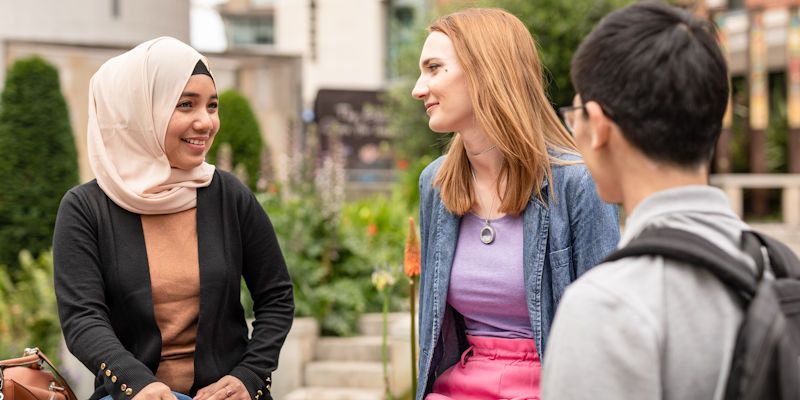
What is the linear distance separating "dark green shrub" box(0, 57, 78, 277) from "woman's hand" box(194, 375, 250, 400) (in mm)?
6969

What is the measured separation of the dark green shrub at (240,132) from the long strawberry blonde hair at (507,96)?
367 inches

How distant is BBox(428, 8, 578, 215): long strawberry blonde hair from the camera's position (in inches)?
102

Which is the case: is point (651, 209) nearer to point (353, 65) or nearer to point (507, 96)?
point (507, 96)

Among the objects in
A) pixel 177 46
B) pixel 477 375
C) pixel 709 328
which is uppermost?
pixel 177 46

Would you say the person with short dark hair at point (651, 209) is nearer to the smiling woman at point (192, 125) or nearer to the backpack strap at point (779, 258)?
the backpack strap at point (779, 258)

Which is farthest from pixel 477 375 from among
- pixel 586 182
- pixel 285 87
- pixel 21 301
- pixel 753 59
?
pixel 753 59

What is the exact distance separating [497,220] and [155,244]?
905mm

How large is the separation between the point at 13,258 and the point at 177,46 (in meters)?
7.00

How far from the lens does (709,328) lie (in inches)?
54.2

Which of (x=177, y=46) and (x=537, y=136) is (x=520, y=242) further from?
(x=177, y=46)

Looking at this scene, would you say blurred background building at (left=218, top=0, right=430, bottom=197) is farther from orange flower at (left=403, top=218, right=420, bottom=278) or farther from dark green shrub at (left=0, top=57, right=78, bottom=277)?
orange flower at (left=403, top=218, right=420, bottom=278)

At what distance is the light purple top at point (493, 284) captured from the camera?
101 inches

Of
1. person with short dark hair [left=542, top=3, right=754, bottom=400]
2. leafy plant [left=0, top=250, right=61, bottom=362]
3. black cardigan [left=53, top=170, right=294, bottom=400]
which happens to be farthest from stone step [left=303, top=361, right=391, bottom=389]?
person with short dark hair [left=542, top=3, right=754, bottom=400]

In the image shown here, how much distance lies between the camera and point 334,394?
20.9 ft
